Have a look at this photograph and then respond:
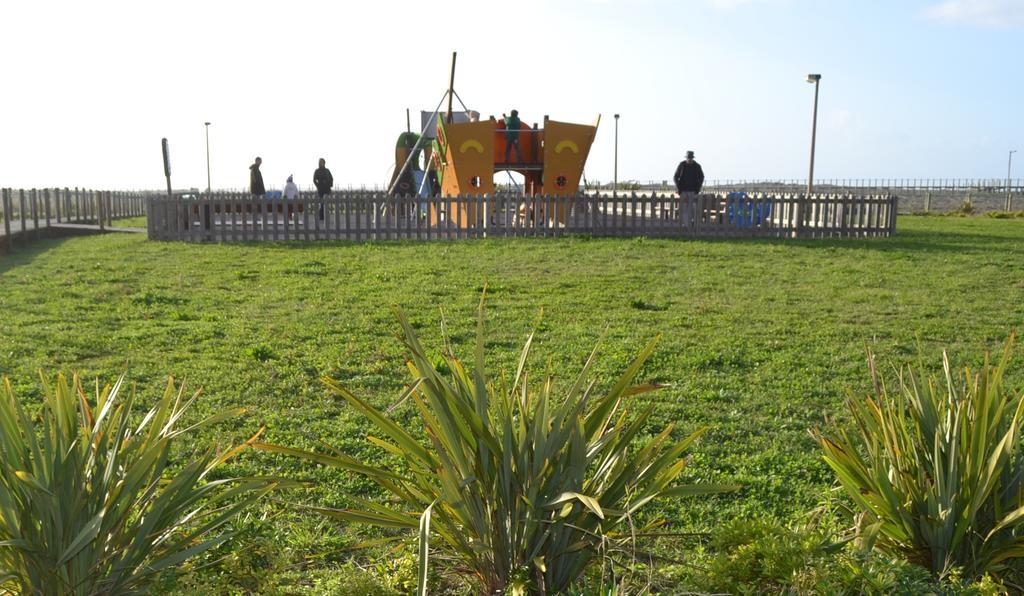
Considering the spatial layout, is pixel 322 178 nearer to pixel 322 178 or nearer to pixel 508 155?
pixel 322 178

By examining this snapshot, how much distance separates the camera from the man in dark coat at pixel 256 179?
21641mm

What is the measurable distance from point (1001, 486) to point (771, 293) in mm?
7491

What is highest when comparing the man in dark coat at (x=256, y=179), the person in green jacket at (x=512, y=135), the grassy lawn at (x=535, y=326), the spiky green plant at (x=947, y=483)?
the person in green jacket at (x=512, y=135)

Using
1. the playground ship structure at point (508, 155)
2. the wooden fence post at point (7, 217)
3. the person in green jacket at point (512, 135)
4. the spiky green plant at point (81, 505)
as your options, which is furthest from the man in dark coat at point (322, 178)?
the spiky green plant at point (81, 505)

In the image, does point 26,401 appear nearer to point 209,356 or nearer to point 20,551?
point 209,356

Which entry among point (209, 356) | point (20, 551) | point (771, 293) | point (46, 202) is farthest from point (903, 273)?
point (46, 202)

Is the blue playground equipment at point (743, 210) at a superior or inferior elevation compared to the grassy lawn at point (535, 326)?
superior

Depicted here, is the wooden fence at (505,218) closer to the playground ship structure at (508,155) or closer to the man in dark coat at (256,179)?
the playground ship structure at (508,155)

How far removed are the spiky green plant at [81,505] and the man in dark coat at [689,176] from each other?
17958 mm

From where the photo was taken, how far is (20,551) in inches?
95.3

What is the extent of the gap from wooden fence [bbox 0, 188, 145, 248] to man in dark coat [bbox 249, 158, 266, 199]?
4.21m

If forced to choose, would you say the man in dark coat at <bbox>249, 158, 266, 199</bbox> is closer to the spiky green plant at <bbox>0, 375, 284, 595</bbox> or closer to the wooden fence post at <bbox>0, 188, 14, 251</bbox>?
the wooden fence post at <bbox>0, 188, 14, 251</bbox>

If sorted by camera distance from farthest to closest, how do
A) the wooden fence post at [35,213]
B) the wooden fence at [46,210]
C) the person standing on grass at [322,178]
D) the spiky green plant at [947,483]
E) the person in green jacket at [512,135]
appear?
the person standing on grass at [322,178]
the person in green jacket at [512,135]
the wooden fence post at [35,213]
the wooden fence at [46,210]
the spiky green plant at [947,483]

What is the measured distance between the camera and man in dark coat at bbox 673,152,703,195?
780 inches
